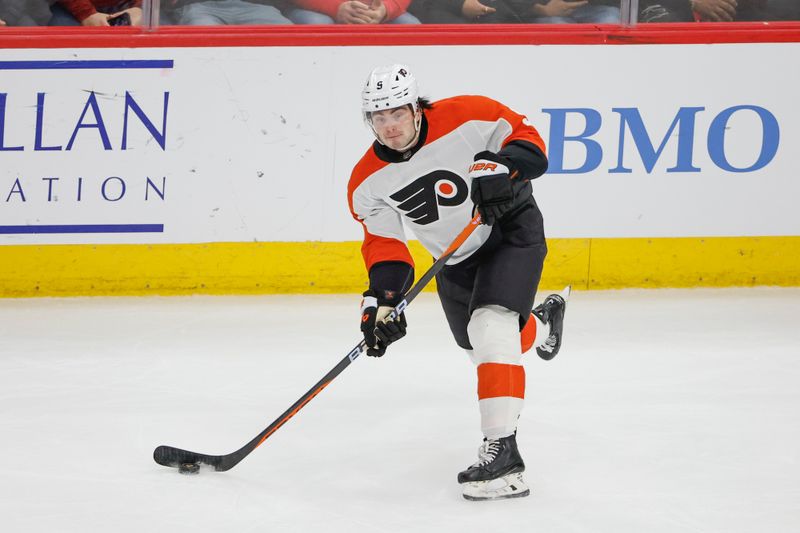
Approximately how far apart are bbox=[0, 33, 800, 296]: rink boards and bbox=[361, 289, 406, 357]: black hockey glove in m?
1.88

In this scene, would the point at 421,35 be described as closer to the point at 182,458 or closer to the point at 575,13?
the point at 575,13

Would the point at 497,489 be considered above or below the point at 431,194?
below

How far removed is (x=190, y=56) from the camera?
4.47 meters

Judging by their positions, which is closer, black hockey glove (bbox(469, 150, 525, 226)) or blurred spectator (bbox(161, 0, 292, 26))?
black hockey glove (bbox(469, 150, 525, 226))

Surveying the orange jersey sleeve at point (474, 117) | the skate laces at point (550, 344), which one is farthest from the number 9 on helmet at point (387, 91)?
the skate laces at point (550, 344)

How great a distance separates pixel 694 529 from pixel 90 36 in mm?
3230

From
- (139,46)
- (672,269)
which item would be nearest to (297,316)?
(139,46)

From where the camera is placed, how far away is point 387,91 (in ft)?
8.39

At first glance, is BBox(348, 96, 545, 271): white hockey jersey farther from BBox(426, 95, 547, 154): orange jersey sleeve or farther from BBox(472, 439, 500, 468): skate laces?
BBox(472, 439, 500, 468): skate laces

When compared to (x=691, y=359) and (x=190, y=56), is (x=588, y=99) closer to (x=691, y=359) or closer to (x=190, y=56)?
(x=691, y=359)

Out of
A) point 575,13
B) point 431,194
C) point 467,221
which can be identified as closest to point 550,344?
point 467,221

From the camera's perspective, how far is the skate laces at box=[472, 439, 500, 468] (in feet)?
8.15

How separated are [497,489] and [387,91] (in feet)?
3.17

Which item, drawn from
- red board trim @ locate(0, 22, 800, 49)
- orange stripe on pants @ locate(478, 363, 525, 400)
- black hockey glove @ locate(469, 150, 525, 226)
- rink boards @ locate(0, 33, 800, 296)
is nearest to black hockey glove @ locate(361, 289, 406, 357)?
orange stripe on pants @ locate(478, 363, 525, 400)
